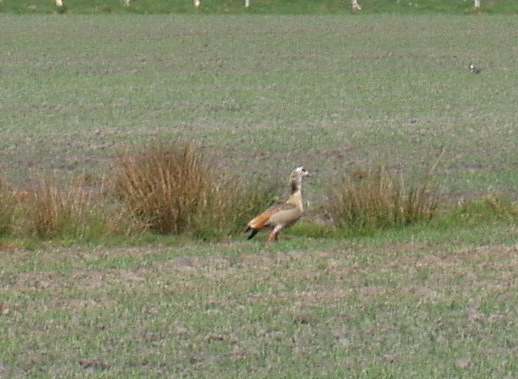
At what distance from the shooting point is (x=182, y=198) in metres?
11.9

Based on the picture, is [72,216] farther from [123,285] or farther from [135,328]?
[135,328]

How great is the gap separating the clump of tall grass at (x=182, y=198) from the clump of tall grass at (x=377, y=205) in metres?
0.79

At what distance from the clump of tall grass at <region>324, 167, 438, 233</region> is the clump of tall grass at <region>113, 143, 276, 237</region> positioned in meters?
0.79

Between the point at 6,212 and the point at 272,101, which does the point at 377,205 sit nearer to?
the point at 6,212

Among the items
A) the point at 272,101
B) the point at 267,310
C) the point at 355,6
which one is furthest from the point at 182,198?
the point at 355,6

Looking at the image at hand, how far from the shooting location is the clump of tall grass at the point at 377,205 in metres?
12.1

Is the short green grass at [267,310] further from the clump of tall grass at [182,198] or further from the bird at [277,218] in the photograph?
the clump of tall grass at [182,198]

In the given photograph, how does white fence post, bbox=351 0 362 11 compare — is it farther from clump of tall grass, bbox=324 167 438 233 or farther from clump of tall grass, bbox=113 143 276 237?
clump of tall grass, bbox=113 143 276 237

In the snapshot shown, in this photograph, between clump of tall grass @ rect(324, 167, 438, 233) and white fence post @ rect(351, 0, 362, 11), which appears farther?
white fence post @ rect(351, 0, 362, 11)

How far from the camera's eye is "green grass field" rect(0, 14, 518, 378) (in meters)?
7.68

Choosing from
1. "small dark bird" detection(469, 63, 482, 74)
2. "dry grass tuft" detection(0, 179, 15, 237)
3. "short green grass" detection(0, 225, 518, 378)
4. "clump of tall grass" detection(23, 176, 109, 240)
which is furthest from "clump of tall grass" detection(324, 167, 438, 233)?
"small dark bird" detection(469, 63, 482, 74)

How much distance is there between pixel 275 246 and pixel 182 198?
3.68 ft

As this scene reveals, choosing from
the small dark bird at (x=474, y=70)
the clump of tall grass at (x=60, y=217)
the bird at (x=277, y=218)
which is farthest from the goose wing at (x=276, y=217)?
the small dark bird at (x=474, y=70)

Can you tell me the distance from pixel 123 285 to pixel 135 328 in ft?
4.34
